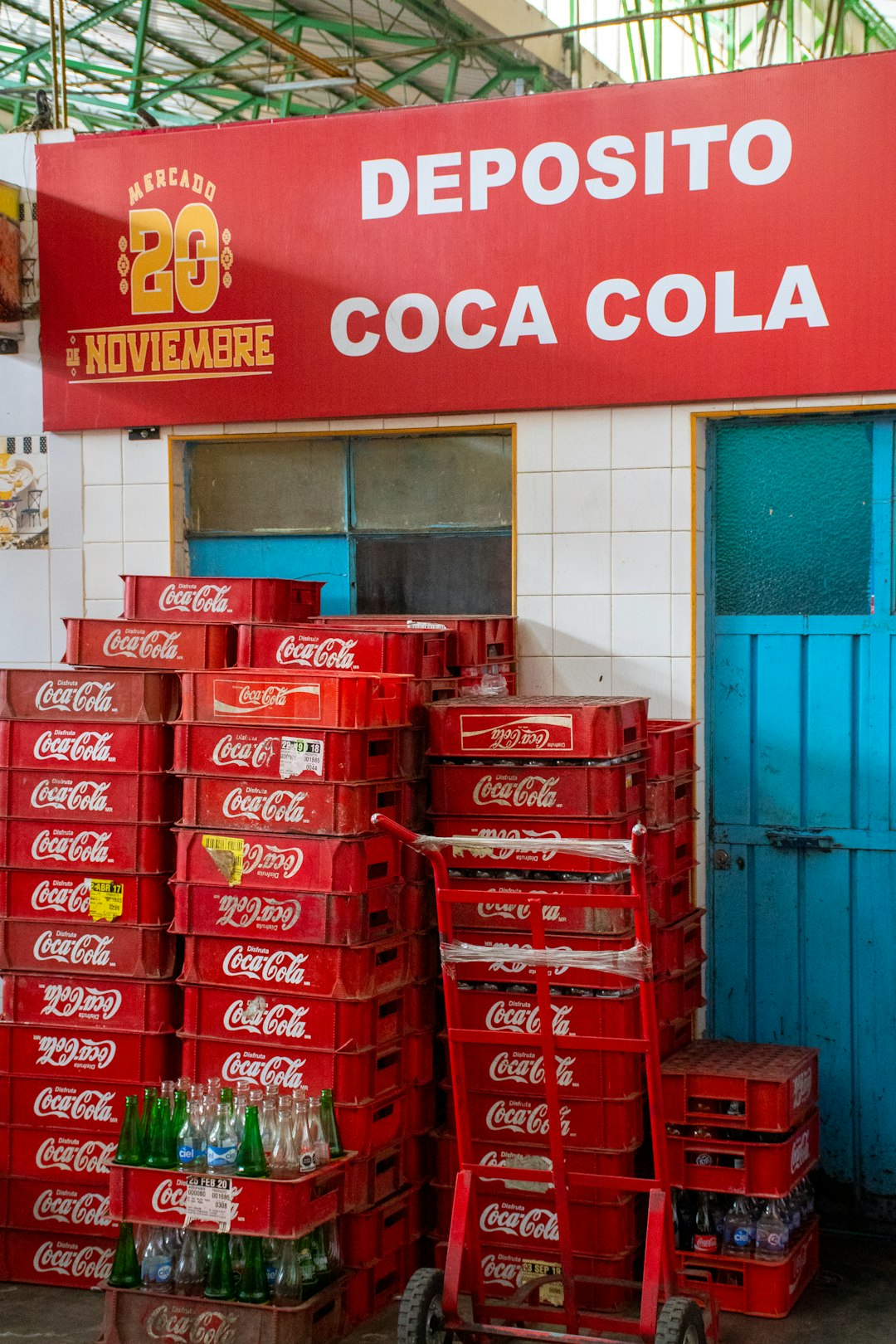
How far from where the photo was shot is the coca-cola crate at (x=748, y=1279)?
4797 millimetres

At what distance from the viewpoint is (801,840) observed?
5727 millimetres

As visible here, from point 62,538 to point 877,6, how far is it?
10186 mm

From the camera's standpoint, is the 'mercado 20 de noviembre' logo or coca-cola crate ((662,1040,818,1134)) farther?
the 'mercado 20 de noviembre' logo

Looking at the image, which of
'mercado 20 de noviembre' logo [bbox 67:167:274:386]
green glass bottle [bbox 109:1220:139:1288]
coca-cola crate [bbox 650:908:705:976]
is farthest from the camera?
'mercado 20 de noviembre' logo [bbox 67:167:274:386]

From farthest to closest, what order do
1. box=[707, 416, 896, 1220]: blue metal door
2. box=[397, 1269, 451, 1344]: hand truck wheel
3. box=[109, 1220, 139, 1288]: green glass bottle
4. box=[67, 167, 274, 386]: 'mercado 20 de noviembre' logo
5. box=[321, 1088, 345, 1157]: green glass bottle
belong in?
box=[67, 167, 274, 386]: 'mercado 20 de noviembre' logo, box=[707, 416, 896, 1220]: blue metal door, box=[321, 1088, 345, 1157]: green glass bottle, box=[109, 1220, 139, 1288]: green glass bottle, box=[397, 1269, 451, 1344]: hand truck wheel

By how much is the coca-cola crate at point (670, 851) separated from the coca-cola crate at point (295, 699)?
1037 millimetres

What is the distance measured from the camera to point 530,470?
5.96m

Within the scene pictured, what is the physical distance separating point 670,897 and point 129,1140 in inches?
80.9

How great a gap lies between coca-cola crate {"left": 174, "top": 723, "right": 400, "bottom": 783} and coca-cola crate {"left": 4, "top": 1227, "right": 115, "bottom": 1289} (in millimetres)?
1681

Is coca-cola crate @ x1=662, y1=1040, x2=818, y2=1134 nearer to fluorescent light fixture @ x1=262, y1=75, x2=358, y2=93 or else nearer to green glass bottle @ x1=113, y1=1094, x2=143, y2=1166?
green glass bottle @ x1=113, y1=1094, x2=143, y2=1166

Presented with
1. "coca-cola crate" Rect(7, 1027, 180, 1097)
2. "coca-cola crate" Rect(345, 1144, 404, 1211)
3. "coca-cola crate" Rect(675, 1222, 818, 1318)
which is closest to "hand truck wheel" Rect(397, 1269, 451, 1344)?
"coca-cola crate" Rect(345, 1144, 404, 1211)

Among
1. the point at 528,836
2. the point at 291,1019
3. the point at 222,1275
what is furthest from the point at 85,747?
the point at 222,1275

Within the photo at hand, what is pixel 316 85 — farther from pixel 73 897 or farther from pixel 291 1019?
pixel 291 1019

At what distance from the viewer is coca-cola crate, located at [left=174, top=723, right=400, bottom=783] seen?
15.1ft
